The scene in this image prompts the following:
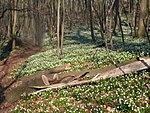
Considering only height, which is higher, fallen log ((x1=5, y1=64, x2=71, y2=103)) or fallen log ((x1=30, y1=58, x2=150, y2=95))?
fallen log ((x1=30, y1=58, x2=150, y2=95))

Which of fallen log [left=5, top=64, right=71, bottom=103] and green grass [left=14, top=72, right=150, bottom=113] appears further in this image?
fallen log [left=5, top=64, right=71, bottom=103]

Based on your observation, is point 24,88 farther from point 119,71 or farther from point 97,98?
point 97,98

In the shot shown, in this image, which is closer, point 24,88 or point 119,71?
point 119,71

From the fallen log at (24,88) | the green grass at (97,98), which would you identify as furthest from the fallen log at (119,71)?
the fallen log at (24,88)

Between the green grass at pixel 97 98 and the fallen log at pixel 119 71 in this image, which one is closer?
the green grass at pixel 97 98

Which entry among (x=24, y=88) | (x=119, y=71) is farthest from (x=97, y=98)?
(x=24, y=88)

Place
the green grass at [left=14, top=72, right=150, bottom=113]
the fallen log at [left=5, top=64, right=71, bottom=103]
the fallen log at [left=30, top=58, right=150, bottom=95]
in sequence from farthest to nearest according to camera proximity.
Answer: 1. the fallen log at [left=5, top=64, right=71, bottom=103]
2. the fallen log at [left=30, top=58, right=150, bottom=95]
3. the green grass at [left=14, top=72, right=150, bottom=113]

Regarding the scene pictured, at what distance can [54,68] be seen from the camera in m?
23.8

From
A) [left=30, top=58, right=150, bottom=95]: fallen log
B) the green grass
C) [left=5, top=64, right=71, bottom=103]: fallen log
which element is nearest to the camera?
the green grass

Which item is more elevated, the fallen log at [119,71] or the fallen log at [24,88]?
the fallen log at [119,71]

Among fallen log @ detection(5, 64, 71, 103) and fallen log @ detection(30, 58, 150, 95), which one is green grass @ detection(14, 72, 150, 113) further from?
fallen log @ detection(5, 64, 71, 103)

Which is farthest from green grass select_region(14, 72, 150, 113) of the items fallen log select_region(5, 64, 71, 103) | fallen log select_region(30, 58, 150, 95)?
fallen log select_region(5, 64, 71, 103)

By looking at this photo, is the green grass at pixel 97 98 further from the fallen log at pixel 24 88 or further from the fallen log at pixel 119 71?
the fallen log at pixel 24 88

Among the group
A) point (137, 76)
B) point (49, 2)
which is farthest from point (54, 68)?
point (49, 2)
